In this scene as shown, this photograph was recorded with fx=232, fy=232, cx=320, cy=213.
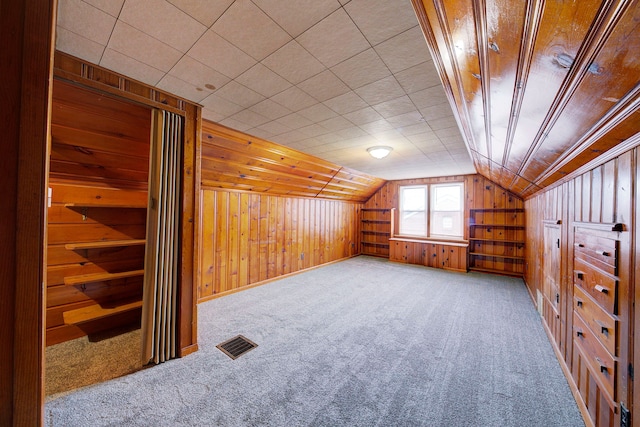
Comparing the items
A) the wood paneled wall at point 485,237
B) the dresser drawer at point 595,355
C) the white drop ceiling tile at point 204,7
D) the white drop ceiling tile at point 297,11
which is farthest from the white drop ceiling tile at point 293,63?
the wood paneled wall at point 485,237

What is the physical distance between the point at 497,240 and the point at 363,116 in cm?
480

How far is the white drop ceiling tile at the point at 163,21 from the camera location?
1.14m

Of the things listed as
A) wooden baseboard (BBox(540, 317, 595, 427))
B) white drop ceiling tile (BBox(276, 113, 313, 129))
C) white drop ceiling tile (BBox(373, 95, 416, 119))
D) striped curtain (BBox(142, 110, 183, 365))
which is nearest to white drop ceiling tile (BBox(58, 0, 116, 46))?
striped curtain (BBox(142, 110, 183, 365))

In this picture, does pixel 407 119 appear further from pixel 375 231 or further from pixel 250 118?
pixel 375 231

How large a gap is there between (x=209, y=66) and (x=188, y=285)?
1849 millimetres

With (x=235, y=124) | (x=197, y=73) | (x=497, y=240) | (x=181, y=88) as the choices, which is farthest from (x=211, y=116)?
(x=497, y=240)

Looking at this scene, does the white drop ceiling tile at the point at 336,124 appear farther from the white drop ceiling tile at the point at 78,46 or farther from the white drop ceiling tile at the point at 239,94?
the white drop ceiling tile at the point at 78,46

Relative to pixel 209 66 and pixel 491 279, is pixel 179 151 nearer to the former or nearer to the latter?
pixel 209 66

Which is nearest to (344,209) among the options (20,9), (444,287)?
(444,287)

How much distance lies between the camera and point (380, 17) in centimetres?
118

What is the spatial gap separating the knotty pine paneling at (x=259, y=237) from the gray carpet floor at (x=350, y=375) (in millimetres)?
620

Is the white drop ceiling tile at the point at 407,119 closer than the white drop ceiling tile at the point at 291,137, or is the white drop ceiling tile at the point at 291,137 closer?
the white drop ceiling tile at the point at 407,119

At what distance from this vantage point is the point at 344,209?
6.61 metres

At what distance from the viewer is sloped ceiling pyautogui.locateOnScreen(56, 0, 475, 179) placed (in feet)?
3.81
